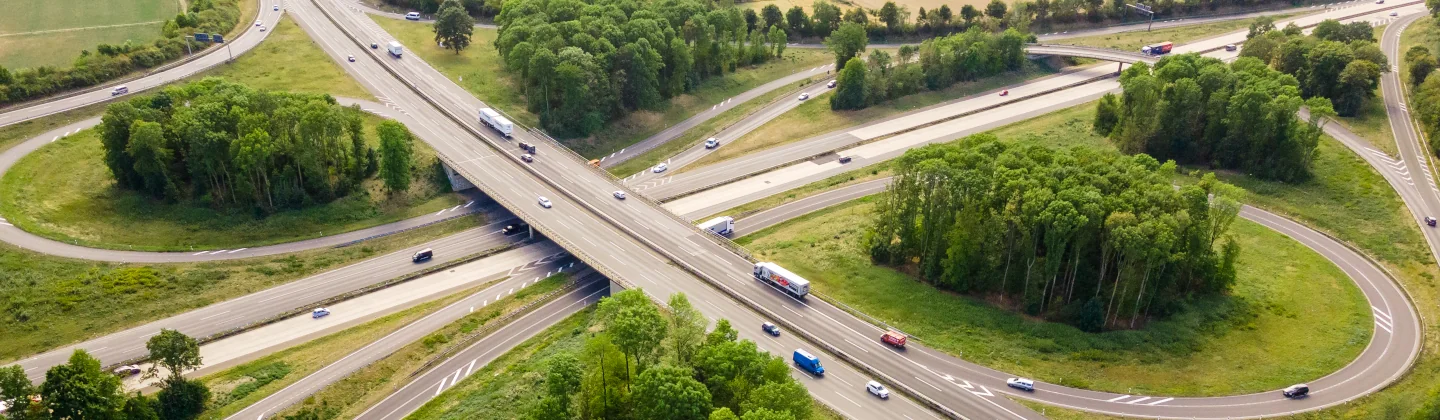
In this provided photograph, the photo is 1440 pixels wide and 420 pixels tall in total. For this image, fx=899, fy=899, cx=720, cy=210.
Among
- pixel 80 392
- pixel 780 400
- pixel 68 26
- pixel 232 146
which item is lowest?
pixel 80 392

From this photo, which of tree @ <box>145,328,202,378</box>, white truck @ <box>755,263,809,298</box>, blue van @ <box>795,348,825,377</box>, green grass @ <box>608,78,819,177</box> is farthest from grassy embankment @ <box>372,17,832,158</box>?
tree @ <box>145,328,202,378</box>

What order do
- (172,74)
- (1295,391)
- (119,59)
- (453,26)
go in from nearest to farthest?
(1295,391) → (119,59) → (172,74) → (453,26)

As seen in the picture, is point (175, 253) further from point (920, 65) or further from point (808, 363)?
point (920, 65)

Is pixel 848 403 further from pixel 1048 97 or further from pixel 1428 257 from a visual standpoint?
pixel 1048 97

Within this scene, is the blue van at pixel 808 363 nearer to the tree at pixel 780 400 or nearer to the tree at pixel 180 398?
the tree at pixel 780 400

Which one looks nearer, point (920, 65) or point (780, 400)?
point (780, 400)

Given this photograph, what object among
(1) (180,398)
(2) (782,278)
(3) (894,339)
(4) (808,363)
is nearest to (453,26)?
(2) (782,278)
